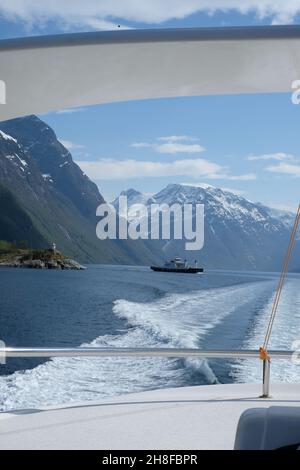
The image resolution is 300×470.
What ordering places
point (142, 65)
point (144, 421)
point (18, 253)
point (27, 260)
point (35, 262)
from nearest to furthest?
1. point (142, 65)
2. point (144, 421)
3. point (35, 262)
4. point (27, 260)
5. point (18, 253)

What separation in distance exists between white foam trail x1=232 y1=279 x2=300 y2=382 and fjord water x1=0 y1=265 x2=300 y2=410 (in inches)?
0.8

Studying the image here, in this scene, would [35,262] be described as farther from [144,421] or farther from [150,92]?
[150,92]

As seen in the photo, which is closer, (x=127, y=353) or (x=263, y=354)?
(x=127, y=353)

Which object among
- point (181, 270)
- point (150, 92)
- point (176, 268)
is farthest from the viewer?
point (181, 270)

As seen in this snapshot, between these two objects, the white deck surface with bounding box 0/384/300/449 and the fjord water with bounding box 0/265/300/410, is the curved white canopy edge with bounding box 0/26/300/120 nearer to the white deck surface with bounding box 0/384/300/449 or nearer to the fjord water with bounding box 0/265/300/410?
the white deck surface with bounding box 0/384/300/449

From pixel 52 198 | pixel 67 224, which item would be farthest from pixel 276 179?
pixel 52 198

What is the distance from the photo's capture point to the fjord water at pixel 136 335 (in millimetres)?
9852

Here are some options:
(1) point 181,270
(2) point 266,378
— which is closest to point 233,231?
(1) point 181,270

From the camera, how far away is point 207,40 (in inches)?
82.1

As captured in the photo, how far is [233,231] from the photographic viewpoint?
13212cm

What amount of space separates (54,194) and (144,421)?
89.0m

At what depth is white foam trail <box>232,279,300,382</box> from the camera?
961cm

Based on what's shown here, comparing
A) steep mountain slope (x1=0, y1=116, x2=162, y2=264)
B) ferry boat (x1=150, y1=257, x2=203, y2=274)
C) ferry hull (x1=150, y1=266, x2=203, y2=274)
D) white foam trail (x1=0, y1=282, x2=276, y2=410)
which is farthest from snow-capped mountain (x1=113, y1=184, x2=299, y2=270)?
white foam trail (x1=0, y1=282, x2=276, y2=410)

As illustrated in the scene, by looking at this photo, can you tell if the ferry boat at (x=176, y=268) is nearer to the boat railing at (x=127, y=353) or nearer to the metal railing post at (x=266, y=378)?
the metal railing post at (x=266, y=378)
